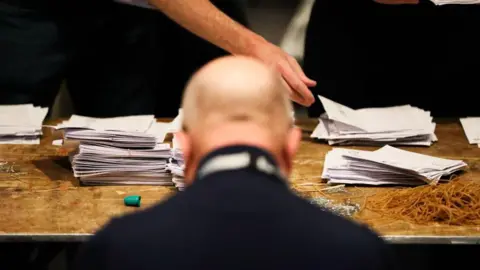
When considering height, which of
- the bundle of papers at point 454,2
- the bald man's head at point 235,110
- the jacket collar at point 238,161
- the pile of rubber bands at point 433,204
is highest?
the bundle of papers at point 454,2

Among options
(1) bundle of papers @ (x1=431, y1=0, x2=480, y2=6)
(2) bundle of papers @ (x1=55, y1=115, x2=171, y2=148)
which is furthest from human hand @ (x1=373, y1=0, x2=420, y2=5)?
(2) bundle of papers @ (x1=55, y1=115, x2=171, y2=148)

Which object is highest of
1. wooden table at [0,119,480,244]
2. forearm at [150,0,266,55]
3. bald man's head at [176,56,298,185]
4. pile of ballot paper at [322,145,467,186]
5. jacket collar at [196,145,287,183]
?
forearm at [150,0,266,55]

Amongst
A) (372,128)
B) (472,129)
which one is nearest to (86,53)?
(372,128)

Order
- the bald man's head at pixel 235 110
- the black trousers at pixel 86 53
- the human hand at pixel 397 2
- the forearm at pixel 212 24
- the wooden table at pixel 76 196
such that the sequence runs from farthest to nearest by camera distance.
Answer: the human hand at pixel 397 2 → the black trousers at pixel 86 53 → the forearm at pixel 212 24 → the wooden table at pixel 76 196 → the bald man's head at pixel 235 110

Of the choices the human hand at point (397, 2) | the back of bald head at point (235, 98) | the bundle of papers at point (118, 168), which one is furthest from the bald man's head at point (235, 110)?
the human hand at point (397, 2)

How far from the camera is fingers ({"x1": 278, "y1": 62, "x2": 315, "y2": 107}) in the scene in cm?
209

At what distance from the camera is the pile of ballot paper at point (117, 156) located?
2.02 meters

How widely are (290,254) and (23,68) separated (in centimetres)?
166

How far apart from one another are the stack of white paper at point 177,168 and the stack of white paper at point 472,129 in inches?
33.1

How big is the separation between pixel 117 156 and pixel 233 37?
0.48 meters

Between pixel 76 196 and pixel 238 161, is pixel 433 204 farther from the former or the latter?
pixel 238 161

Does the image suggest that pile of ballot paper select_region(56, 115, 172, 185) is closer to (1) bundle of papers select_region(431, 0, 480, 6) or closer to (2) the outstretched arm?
(2) the outstretched arm

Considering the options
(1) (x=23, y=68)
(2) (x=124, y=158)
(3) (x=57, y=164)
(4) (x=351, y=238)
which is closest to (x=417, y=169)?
(2) (x=124, y=158)

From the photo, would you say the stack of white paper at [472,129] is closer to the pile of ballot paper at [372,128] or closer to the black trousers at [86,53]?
the pile of ballot paper at [372,128]
